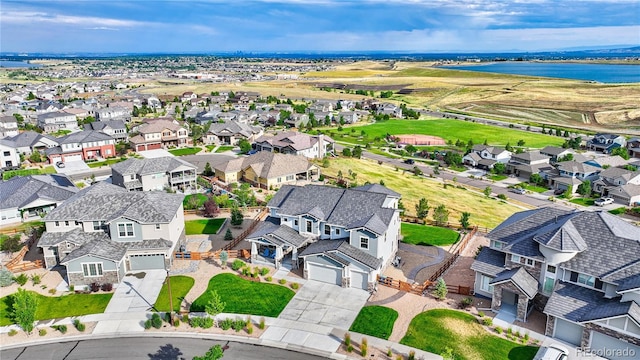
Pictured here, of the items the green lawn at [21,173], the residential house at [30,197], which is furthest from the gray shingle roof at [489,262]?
the green lawn at [21,173]

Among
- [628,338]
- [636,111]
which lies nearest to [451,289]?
[628,338]

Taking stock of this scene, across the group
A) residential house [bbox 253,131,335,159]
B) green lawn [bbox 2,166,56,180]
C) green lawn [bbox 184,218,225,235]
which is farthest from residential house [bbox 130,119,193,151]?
green lawn [bbox 184,218,225,235]

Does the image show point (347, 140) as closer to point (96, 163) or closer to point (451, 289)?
point (96, 163)

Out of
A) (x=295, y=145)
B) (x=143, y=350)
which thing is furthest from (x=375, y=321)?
(x=295, y=145)

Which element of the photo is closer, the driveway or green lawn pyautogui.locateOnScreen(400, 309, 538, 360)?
green lawn pyautogui.locateOnScreen(400, 309, 538, 360)

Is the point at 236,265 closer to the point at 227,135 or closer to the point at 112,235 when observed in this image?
the point at 112,235

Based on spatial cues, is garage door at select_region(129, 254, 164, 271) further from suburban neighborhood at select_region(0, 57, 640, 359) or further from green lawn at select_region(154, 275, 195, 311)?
green lawn at select_region(154, 275, 195, 311)
